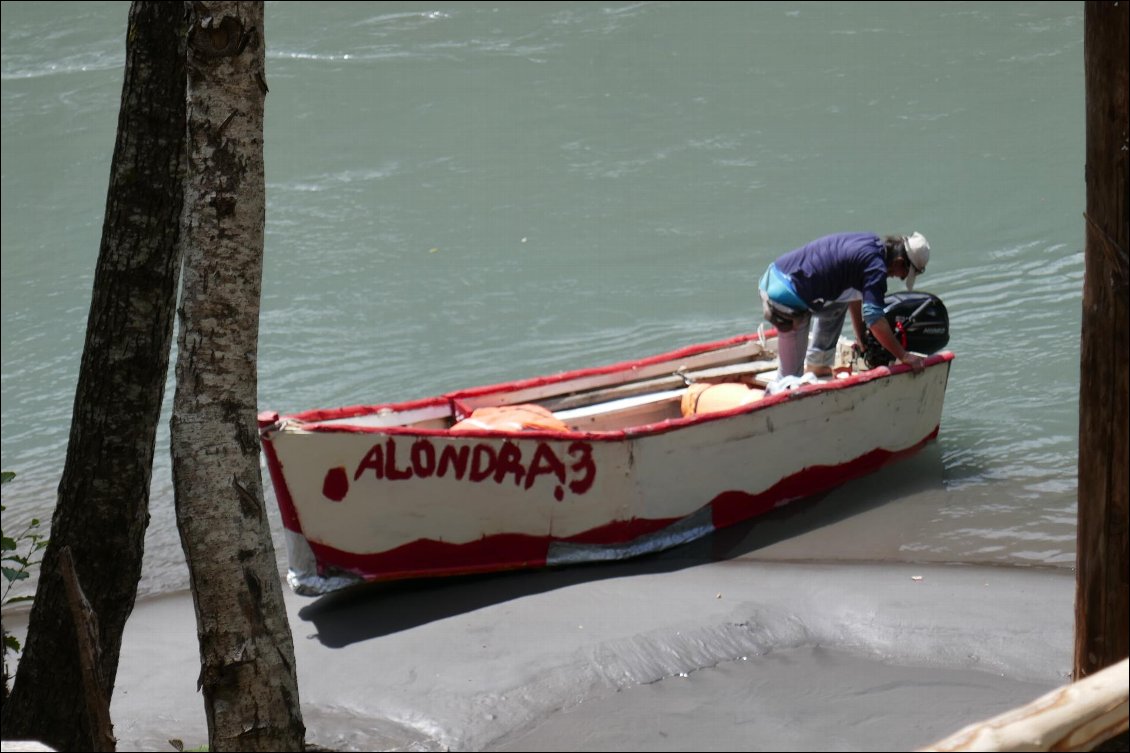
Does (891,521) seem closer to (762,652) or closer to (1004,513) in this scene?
(1004,513)

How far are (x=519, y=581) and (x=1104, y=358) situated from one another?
4452mm

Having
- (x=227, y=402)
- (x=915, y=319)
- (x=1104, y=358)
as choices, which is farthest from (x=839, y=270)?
(x=227, y=402)

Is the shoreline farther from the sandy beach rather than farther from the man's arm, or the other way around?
the man's arm

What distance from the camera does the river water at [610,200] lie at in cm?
1009

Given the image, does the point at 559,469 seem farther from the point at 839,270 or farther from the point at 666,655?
the point at 839,270

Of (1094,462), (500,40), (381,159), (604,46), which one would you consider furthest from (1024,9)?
(1094,462)

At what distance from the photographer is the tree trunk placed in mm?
3594

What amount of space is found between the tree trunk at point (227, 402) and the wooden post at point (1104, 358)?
7.33ft

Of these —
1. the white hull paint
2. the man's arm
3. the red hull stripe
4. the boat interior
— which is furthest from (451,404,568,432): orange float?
the man's arm

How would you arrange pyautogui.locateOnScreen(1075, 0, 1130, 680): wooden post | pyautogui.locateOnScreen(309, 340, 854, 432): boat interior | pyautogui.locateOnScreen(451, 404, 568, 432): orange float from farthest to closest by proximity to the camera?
pyautogui.locateOnScreen(309, 340, 854, 432): boat interior → pyautogui.locateOnScreen(451, 404, 568, 432): orange float → pyautogui.locateOnScreen(1075, 0, 1130, 680): wooden post

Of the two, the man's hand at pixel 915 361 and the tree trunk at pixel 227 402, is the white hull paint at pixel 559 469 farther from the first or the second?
the tree trunk at pixel 227 402

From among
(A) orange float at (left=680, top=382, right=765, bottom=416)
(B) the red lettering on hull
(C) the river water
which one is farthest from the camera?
(C) the river water

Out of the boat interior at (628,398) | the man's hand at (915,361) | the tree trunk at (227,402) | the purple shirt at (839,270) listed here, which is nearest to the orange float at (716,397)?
the boat interior at (628,398)

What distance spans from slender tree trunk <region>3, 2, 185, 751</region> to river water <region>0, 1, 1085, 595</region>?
3.96 meters
